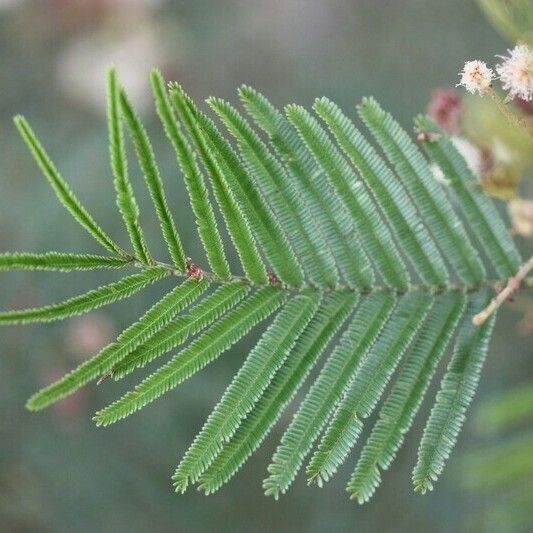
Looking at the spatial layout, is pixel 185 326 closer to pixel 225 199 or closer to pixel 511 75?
pixel 225 199

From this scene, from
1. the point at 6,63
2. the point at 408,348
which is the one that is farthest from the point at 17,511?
the point at 408,348

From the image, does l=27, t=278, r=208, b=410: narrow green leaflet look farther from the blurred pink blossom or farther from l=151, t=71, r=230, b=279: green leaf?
the blurred pink blossom

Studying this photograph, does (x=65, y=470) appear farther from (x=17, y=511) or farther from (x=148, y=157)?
(x=148, y=157)

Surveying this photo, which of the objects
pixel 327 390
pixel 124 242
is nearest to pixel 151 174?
pixel 327 390

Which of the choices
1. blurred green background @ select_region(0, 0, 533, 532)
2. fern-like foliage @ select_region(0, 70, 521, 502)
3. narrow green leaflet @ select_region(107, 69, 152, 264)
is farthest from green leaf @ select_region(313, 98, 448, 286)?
Answer: blurred green background @ select_region(0, 0, 533, 532)

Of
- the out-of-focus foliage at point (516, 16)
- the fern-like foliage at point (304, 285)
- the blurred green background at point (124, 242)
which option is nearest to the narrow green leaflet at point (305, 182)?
the fern-like foliage at point (304, 285)
